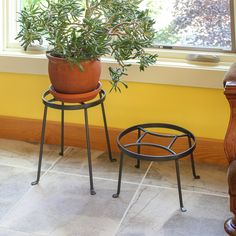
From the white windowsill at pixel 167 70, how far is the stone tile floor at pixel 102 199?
0.45 metres

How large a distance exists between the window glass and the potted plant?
0.45 metres

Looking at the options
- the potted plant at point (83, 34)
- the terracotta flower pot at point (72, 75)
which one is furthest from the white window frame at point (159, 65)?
the terracotta flower pot at point (72, 75)

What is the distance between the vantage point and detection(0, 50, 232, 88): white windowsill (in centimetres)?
240

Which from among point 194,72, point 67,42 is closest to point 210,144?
point 194,72

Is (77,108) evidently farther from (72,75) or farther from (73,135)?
(73,135)

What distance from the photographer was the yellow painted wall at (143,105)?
2.47 meters

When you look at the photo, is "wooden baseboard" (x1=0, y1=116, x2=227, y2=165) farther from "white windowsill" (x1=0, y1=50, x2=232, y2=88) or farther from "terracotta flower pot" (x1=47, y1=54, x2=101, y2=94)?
"terracotta flower pot" (x1=47, y1=54, x2=101, y2=94)

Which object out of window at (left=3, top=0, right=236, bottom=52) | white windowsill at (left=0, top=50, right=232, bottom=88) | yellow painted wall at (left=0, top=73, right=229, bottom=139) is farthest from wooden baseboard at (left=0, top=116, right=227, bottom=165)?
window at (left=3, top=0, right=236, bottom=52)

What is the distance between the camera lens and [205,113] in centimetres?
248

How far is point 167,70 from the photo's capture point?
2.45m

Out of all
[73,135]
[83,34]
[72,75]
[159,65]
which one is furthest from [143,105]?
[83,34]

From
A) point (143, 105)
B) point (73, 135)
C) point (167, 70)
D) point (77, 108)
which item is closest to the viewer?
point (77, 108)

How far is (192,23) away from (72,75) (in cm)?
83

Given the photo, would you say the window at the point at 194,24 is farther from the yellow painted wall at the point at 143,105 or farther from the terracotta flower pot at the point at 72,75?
the terracotta flower pot at the point at 72,75
